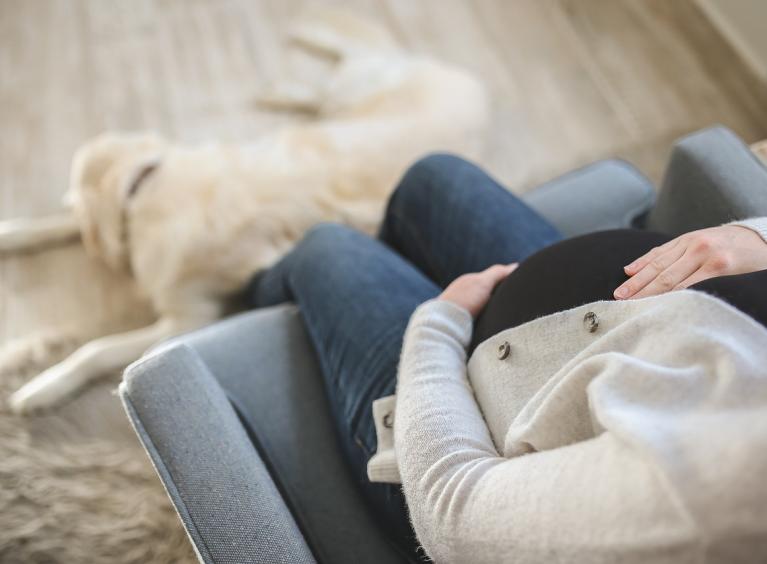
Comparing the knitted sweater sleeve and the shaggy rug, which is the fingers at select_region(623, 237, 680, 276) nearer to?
the knitted sweater sleeve

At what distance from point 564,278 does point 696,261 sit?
0.15m

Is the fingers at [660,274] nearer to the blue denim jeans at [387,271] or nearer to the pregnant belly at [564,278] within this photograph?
the pregnant belly at [564,278]

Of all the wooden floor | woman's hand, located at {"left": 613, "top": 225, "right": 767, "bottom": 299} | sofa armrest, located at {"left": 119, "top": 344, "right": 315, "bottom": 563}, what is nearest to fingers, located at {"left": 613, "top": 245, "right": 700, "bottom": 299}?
woman's hand, located at {"left": 613, "top": 225, "right": 767, "bottom": 299}

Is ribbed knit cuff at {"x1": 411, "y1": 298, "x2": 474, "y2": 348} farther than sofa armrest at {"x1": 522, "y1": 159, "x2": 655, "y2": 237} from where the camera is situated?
No

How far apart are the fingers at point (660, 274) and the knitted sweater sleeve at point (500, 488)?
0.72 feet

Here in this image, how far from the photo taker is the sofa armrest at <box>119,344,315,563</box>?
709 millimetres

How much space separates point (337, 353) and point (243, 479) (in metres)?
0.27

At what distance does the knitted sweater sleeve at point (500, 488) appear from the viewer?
46cm

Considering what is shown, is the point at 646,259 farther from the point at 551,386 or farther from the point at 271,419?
the point at 271,419

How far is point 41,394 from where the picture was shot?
134cm

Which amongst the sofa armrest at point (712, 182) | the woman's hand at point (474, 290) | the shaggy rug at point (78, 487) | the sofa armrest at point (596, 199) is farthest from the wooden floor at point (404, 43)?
the woman's hand at point (474, 290)

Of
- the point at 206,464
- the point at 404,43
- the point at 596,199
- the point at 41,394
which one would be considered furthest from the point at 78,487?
the point at 404,43

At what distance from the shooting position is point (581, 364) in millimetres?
573

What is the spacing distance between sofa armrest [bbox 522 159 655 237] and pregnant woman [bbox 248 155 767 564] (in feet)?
0.58
